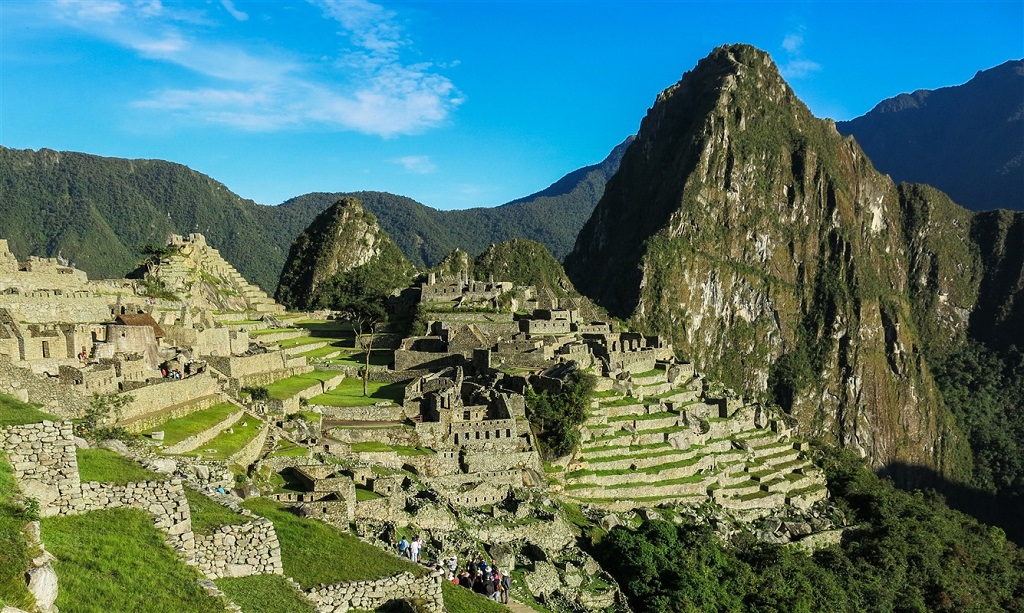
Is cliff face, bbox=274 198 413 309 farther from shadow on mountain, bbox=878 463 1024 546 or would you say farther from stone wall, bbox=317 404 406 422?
shadow on mountain, bbox=878 463 1024 546

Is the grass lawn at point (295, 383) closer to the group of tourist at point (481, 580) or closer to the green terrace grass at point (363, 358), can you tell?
the green terrace grass at point (363, 358)

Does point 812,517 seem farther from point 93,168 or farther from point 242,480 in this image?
point 93,168

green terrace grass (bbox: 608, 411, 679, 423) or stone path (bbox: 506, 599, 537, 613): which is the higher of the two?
green terrace grass (bbox: 608, 411, 679, 423)

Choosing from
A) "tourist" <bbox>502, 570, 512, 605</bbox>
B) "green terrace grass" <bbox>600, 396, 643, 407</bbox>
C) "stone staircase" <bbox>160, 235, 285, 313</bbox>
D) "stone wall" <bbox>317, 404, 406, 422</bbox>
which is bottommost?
"tourist" <bbox>502, 570, 512, 605</bbox>

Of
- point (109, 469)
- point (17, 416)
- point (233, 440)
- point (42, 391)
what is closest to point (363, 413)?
point (233, 440)

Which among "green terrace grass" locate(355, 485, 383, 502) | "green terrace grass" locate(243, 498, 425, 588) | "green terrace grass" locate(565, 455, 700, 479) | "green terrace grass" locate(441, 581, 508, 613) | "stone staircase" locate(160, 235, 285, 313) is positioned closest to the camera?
"green terrace grass" locate(243, 498, 425, 588)

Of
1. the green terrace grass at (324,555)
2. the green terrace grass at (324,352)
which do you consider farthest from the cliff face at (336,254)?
the green terrace grass at (324,555)

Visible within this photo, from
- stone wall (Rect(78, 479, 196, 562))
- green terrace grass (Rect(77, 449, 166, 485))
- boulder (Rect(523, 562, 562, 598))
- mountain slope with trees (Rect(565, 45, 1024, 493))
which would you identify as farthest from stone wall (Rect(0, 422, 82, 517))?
mountain slope with trees (Rect(565, 45, 1024, 493))

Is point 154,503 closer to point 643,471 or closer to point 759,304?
point 643,471

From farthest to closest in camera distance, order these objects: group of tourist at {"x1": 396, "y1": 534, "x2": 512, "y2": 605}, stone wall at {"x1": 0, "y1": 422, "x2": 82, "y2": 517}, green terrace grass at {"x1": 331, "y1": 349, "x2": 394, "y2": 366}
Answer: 1. green terrace grass at {"x1": 331, "y1": 349, "x2": 394, "y2": 366}
2. group of tourist at {"x1": 396, "y1": 534, "x2": 512, "y2": 605}
3. stone wall at {"x1": 0, "y1": 422, "x2": 82, "y2": 517}
